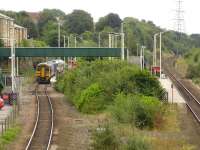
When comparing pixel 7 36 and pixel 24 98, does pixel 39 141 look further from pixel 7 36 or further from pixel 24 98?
pixel 7 36

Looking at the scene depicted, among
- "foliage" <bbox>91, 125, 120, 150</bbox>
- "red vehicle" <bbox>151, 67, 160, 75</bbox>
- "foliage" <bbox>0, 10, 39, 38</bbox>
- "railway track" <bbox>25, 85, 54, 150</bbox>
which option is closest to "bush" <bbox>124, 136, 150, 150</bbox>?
"foliage" <bbox>91, 125, 120, 150</bbox>

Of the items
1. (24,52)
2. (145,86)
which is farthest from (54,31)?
(145,86)

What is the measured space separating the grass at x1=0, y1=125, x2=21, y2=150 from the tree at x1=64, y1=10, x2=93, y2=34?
122170mm

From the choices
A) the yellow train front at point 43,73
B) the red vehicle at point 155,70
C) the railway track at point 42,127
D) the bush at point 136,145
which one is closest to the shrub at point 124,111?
the railway track at point 42,127

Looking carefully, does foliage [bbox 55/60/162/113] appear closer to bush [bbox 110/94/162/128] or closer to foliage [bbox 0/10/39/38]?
bush [bbox 110/94/162/128]

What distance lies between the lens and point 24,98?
Answer: 53.4 m

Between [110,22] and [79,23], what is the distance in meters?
10.4

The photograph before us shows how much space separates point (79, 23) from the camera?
509 ft

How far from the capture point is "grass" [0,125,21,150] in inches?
1117

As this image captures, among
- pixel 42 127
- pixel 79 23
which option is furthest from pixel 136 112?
pixel 79 23

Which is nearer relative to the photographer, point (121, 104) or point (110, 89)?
point (121, 104)

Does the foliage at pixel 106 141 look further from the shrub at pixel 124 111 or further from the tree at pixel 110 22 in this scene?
the tree at pixel 110 22

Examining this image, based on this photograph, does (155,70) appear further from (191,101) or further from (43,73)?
(191,101)

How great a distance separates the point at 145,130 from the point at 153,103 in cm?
383
